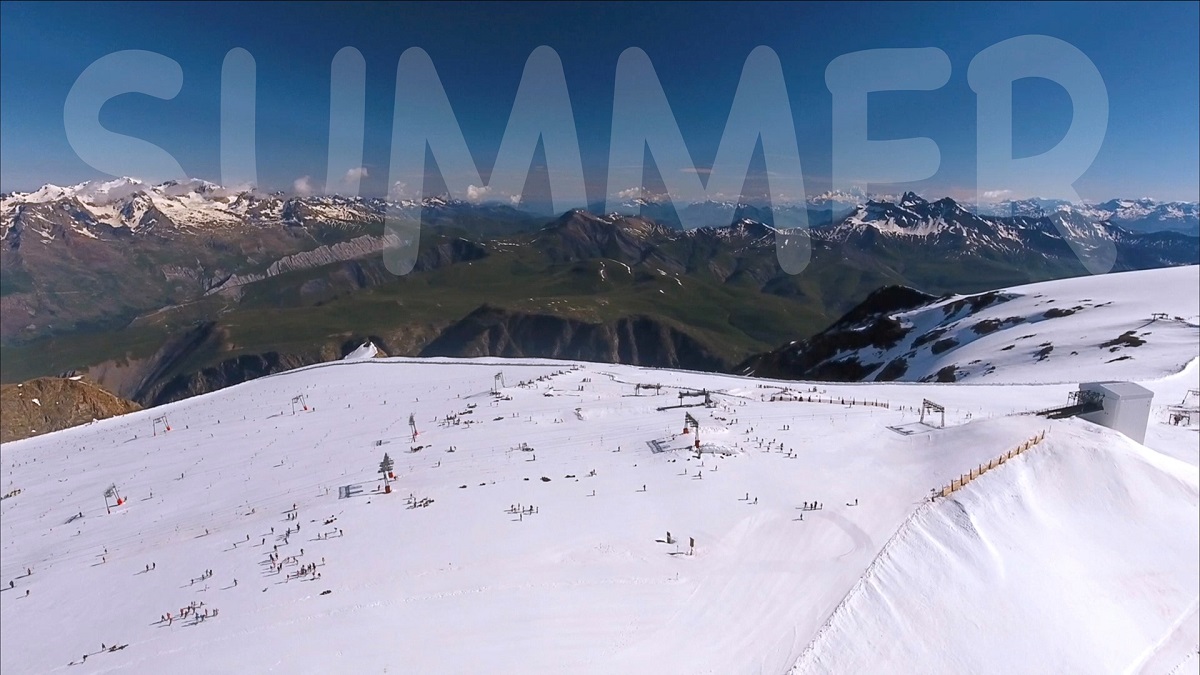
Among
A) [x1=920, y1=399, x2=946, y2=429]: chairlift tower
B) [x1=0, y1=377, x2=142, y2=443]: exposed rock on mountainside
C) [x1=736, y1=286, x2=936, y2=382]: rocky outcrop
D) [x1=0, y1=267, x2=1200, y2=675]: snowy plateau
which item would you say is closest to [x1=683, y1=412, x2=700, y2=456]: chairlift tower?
[x1=0, y1=267, x2=1200, y2=675]: snowy plateau

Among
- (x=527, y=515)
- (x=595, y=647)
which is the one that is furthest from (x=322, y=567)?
(x=595, y=647)

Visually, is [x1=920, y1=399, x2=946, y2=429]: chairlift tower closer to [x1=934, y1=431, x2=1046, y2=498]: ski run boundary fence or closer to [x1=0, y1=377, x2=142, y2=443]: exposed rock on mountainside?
[x1=934, y1=431, x2=1046, y2=498]: ski run boundary fence

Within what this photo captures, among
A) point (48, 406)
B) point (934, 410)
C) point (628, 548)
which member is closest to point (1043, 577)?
point (934, 410)

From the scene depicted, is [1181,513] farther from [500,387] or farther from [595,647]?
[500,387]

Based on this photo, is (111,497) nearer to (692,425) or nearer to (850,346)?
(692,425)

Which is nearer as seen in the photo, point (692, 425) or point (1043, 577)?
point (1043, 577)

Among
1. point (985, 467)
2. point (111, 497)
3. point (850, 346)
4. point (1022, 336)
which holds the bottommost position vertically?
point (111, 497)

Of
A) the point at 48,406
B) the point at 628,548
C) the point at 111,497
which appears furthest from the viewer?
the point at 48,406
